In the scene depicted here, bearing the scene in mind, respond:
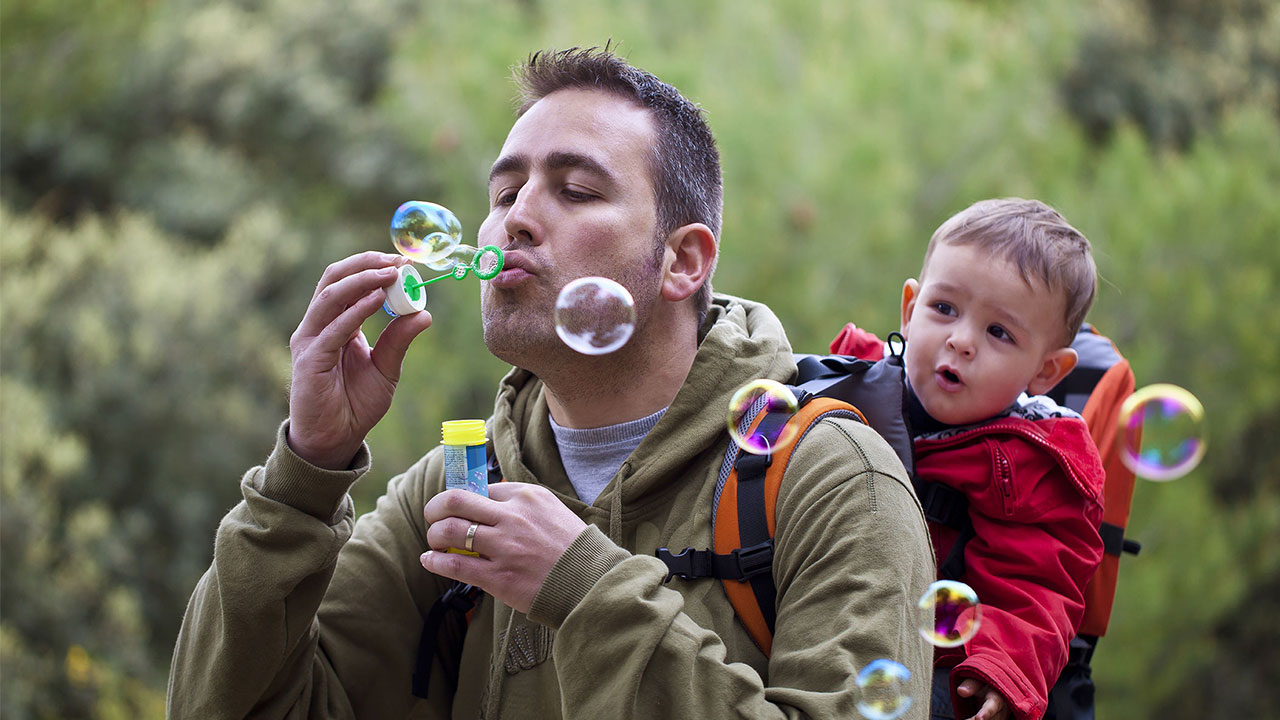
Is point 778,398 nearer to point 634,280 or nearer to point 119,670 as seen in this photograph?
point 634,280

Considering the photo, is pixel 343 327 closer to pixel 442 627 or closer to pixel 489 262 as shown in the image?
pixel 489 262

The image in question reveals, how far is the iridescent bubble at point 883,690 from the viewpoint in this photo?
1.51 metres

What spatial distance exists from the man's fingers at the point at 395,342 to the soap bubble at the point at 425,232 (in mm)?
150

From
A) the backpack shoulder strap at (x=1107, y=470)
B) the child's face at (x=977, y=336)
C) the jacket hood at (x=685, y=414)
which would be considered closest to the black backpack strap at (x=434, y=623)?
the jacket hood at (x=685, y=414)

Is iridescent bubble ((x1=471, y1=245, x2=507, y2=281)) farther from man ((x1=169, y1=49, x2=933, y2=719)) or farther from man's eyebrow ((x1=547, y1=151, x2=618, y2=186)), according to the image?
man's eyebrow ((x1=547, y1=151, x2=618, y2=186))

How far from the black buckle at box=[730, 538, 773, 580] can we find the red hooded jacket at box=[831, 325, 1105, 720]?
0.42 metres

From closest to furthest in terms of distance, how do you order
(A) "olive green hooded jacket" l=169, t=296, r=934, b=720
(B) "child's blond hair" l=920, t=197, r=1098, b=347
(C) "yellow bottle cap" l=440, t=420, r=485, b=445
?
(A) "olive green hooded jacket" l=169, t=296, r=934, b=720
(C) "yellow bottle cap" l=440, t=420, r=485, b=445
(B) "child's blond hair" l=920, t=197, r=1098, b=347

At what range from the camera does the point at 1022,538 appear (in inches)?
76.9

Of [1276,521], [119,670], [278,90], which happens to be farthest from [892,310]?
[278,90]

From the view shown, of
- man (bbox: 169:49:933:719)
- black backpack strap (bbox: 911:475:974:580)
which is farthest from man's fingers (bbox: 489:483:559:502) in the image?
black backpack strap (bbox: 911:475:974:580)

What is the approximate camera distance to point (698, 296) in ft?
7.22

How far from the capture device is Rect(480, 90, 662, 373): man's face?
192 cm

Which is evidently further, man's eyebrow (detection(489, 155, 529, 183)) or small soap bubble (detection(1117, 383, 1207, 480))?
small soap bubble (detection(1117, 383, 1207, 480))

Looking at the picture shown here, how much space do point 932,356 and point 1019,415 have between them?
209 millimetres
